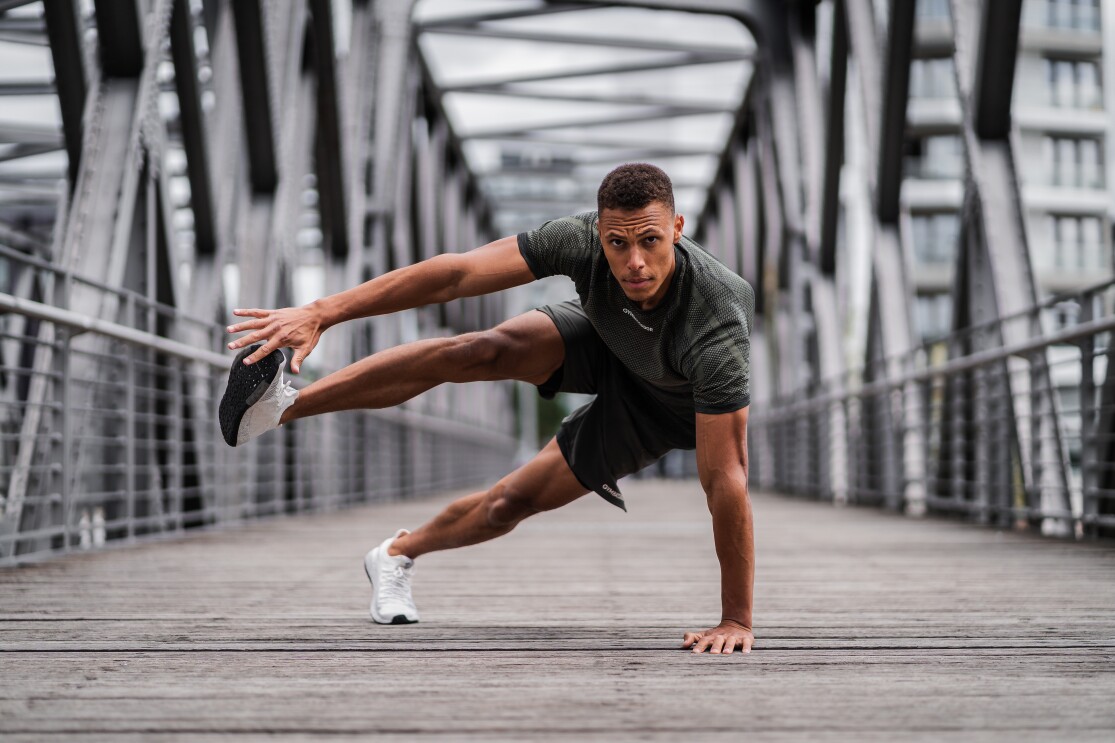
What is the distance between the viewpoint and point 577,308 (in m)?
3.28

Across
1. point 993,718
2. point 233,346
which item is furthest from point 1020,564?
point 233,346

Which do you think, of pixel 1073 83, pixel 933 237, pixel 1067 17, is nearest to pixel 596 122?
pixel 933 237

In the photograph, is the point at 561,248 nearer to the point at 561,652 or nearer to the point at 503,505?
the point at 503,505

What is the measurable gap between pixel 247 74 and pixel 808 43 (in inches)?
331

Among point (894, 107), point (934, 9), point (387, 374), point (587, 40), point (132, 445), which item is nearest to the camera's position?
point (387, 374)

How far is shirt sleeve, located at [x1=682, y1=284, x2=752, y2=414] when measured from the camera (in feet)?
8.93

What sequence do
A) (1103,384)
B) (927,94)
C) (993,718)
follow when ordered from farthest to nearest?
(927,94), (1103,384), (993,718)

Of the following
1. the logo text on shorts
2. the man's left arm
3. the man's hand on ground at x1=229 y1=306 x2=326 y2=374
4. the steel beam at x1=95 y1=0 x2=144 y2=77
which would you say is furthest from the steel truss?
the man's left arm

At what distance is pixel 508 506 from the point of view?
3.29 meters

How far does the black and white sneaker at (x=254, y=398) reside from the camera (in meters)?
2.79

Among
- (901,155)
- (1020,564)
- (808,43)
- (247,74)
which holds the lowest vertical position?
(1020,564)

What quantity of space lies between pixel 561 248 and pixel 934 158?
45079mm

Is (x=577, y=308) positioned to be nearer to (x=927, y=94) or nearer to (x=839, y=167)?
(x=839, y=167)

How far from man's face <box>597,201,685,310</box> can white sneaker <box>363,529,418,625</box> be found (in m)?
1.08
